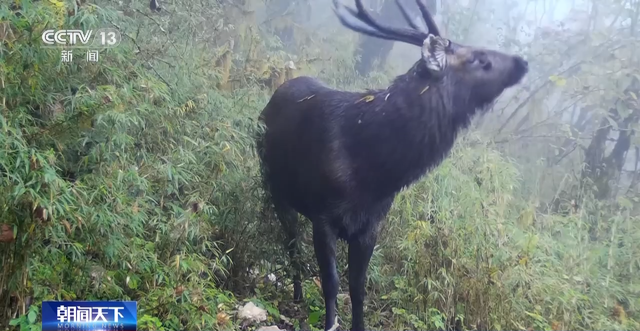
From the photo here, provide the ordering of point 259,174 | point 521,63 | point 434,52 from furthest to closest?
1. point 259,174
2. point 521,63
3. point 434,52

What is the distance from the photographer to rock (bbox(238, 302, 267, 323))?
2260 millimetres

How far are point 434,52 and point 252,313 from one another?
120 cm

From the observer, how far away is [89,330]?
2002 millimetres

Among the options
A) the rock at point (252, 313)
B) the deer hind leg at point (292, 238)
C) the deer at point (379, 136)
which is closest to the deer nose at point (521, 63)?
the deer at point (379, 136)

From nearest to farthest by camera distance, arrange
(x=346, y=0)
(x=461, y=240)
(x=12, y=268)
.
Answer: (x=12, y=268)
(x=461, y=240)
(x=346, y=0)

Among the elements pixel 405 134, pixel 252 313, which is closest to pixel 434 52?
pixel 405 134

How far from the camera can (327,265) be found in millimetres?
2266

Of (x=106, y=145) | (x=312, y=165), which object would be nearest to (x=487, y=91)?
(x=312, y=165)

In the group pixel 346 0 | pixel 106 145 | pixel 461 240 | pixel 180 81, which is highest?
pixel 346 0

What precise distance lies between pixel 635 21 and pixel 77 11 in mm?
2322

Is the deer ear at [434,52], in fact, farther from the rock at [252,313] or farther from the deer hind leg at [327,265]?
the rock at [252,313]

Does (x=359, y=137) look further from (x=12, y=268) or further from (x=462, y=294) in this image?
(x=12, y=268)

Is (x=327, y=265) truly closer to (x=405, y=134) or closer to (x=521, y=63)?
(x=405, y=134)

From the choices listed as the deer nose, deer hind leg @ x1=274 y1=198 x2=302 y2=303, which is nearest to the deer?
the deer nose
